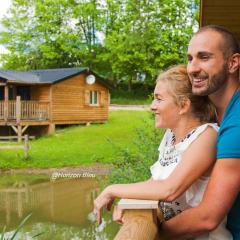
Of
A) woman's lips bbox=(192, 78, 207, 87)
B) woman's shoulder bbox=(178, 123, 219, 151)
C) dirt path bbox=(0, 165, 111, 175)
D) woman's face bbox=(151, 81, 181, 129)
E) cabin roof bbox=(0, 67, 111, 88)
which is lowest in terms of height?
dirt path bbox=(0, 165, 111, 175)

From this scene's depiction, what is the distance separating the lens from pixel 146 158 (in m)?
7.63

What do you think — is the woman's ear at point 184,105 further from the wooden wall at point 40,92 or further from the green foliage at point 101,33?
the green foliage at point 101,33

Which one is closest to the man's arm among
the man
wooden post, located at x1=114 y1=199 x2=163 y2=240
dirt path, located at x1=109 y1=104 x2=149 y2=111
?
the man

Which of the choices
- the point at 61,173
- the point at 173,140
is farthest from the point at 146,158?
the point at 61,173

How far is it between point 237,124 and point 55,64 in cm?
4516

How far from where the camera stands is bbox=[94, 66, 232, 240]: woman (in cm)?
164

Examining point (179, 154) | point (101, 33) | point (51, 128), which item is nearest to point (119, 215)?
point (179, 154)

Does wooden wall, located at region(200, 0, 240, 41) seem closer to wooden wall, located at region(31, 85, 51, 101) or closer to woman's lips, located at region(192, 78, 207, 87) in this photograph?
woman's lips, located at region(192, 78, 207, 87)

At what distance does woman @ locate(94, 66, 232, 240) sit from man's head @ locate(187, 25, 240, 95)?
0.38ft

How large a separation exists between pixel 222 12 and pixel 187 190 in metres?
3.61

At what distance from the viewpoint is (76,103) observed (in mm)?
28078

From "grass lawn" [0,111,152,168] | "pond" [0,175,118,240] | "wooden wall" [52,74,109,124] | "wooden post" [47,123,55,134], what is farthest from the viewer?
"wooden wall" [52,74,109,124]

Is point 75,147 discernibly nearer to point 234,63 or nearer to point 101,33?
point 234,63

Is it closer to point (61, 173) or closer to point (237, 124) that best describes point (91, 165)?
point (61, 173)
